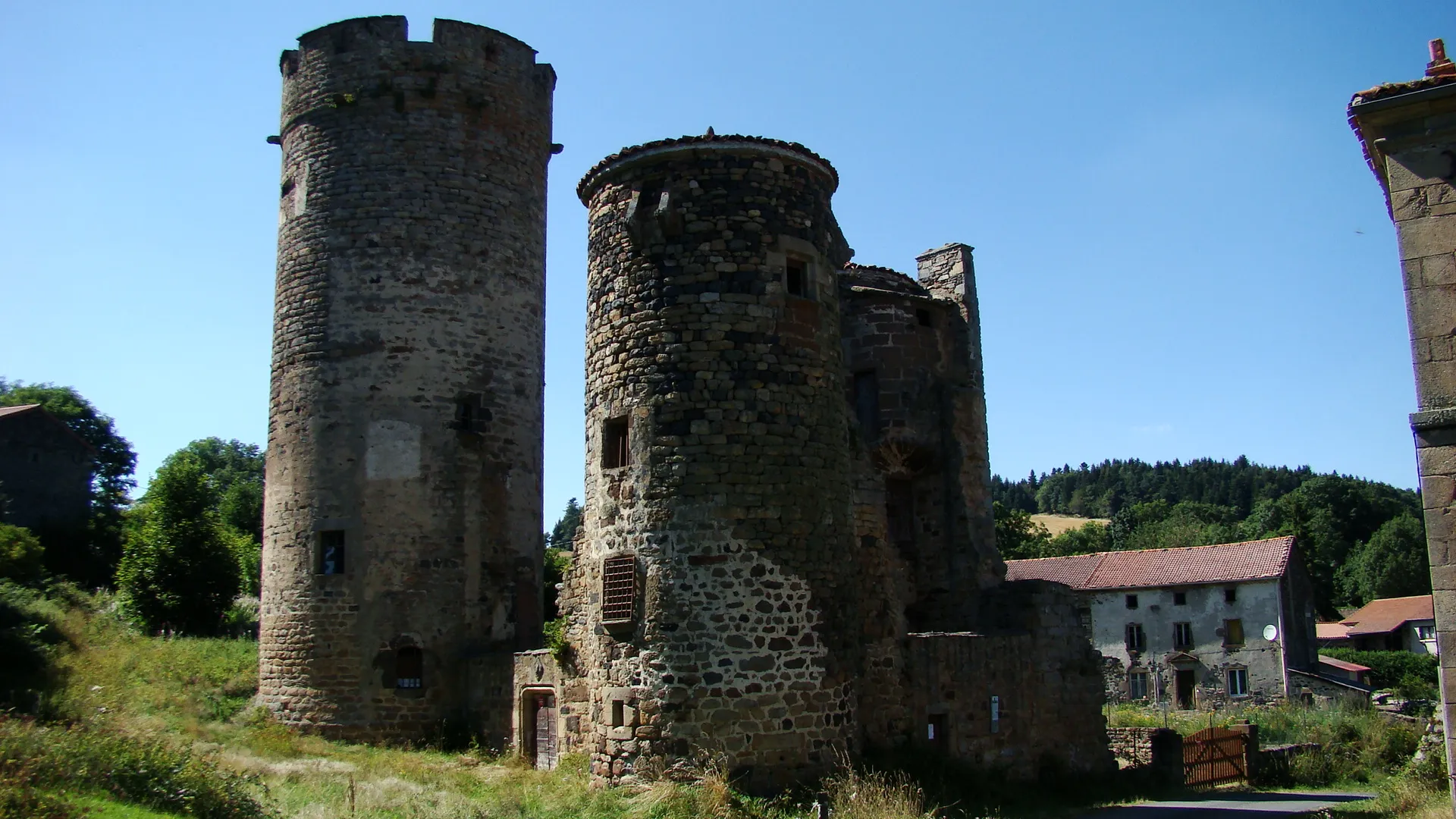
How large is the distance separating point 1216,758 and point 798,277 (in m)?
13.1

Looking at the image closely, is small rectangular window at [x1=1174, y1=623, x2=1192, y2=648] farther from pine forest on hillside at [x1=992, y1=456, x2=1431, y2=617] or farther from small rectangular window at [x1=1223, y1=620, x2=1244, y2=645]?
pine forest on hillside at [x1=992, y1=456, x2=1431, y2=617]

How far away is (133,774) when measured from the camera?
11.8m

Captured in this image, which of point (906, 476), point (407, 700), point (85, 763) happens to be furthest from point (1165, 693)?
point (85, 763)

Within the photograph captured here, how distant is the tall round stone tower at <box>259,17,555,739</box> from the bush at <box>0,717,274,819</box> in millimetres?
7321

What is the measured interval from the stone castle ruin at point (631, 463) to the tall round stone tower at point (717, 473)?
0.14ft

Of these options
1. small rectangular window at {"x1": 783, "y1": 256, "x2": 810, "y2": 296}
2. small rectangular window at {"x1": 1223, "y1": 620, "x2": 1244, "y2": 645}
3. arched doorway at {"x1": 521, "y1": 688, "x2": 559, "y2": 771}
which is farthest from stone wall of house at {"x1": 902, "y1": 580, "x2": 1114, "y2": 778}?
small rectangular window at {"x1": 1223, "y1": 620, "x2": 1244, "y2": 645}

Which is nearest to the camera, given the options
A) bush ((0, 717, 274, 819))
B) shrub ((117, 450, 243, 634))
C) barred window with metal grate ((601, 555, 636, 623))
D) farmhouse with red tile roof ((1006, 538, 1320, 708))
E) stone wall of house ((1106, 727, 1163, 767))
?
bush ((0, 717, 274, 819))

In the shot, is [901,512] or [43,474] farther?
[43,474]

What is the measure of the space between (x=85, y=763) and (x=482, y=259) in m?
12.6

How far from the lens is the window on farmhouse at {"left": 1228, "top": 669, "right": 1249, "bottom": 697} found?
41719 mm

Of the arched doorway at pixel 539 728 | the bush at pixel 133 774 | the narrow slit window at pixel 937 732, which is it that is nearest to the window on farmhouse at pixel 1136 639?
the narrow slit window at pixel 937 732

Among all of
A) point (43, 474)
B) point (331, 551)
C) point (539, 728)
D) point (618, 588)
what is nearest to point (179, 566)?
point (331, 551)

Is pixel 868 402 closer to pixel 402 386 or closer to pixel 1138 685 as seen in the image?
pixel 402 386

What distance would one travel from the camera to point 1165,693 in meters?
44.0
